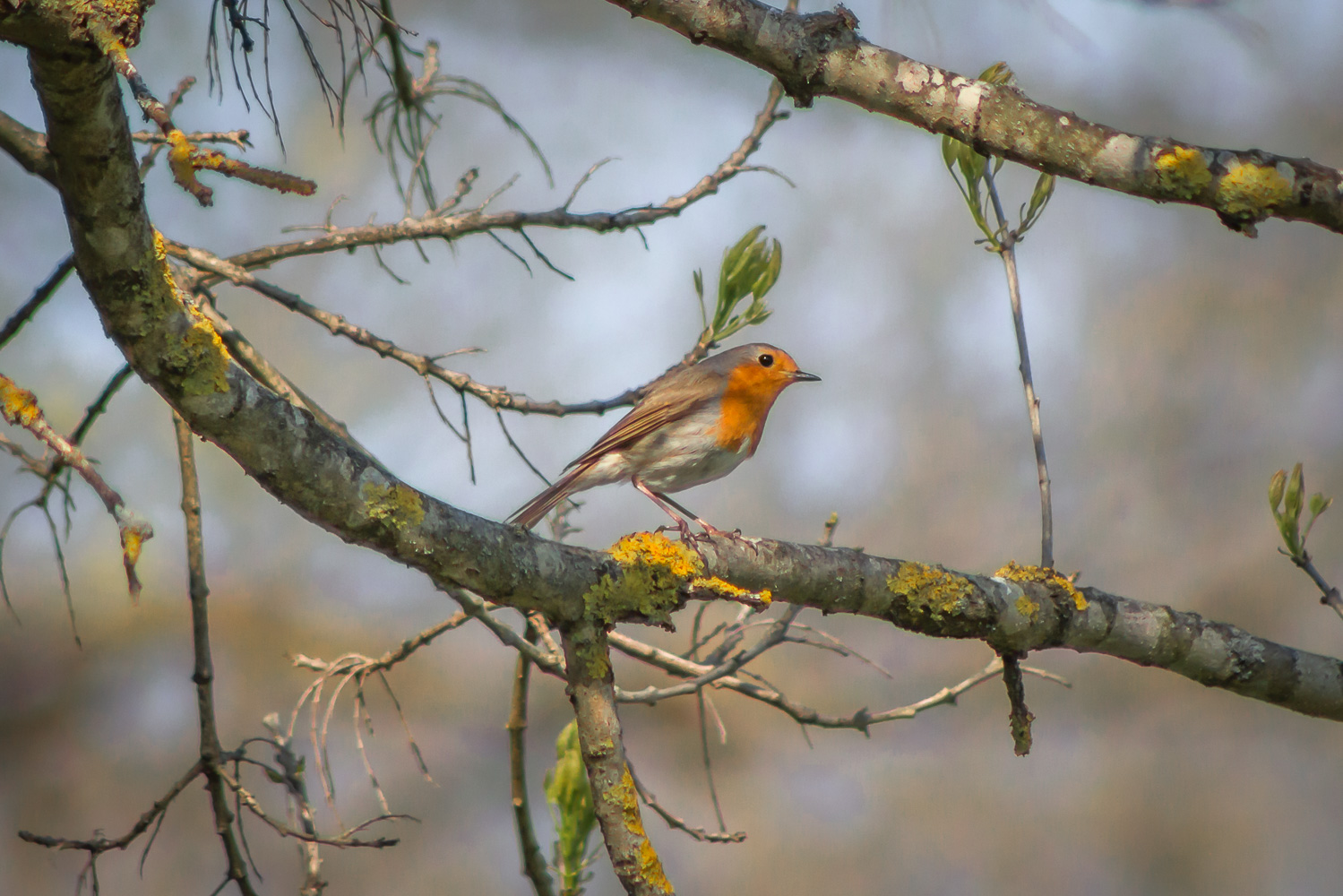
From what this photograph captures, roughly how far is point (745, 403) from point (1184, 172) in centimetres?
237

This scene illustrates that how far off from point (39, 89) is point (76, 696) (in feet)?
23.3

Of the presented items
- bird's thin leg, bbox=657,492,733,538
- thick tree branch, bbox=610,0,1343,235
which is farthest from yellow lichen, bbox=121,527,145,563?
bird's thin leg, bbox=657,492,733,538

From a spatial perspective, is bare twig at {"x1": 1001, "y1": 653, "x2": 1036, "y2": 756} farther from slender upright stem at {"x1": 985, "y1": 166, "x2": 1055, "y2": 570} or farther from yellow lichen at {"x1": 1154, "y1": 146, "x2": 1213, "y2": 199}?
yellow lichen at {"x1": 1154, "y1": 146, "x2": 1213, "y2": 199}

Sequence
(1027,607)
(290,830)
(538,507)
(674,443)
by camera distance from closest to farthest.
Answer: (290,830)
(1027,607)
(538,507)
(674,443)

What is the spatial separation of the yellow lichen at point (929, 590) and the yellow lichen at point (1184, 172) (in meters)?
1.08

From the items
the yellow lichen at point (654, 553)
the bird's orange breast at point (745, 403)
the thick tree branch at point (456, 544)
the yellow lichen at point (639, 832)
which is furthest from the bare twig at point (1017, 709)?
the bird's orange breast at point (745, 403)

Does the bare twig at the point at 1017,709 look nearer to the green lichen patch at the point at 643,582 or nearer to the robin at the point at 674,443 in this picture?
the green lichen patch at the point at 643,582

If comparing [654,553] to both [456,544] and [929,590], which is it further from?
[929,590]

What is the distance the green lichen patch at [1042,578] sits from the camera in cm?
262

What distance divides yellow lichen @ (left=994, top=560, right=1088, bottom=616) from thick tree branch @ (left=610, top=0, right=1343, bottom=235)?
1.12 m

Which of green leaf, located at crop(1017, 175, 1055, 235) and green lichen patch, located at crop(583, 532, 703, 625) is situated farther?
green leaf, located at crop(1017, 175, 1055, 235)

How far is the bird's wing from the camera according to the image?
3.91 meters

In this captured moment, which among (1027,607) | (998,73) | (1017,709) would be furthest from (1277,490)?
(998,73)

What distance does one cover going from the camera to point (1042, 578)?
2.68 metres
